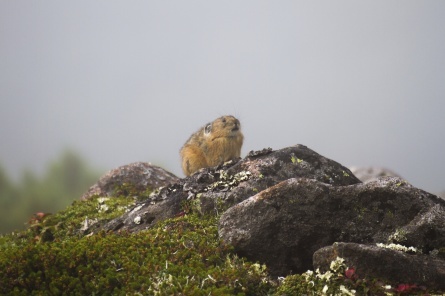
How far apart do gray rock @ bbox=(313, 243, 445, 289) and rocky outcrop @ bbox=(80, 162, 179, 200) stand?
347 inches

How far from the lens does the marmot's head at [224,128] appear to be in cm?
1588

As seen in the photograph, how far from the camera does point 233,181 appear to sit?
12062 millimetres

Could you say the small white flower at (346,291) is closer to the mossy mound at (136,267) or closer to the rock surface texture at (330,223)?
the rock surface texture at (330,223)

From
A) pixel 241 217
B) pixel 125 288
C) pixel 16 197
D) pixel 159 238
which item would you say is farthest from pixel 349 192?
pixel 16 197

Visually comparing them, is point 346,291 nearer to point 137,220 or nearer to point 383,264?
point 383,264

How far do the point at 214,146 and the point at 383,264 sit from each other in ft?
24.9

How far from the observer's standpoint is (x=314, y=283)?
8.73 m

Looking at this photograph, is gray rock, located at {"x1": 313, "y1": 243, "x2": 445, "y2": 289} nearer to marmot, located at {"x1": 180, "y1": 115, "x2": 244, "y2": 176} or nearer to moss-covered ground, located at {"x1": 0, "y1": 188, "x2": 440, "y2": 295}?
moss-covered ground, located at {"x1": 0, "y1": 188, "x2": 440, "y2": 295}

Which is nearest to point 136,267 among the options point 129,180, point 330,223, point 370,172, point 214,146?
point 330,223

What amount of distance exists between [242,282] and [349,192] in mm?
2727

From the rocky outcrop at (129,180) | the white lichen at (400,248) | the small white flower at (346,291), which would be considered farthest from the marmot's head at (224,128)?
the small white flower at (346,291)

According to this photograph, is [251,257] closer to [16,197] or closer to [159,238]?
[159,238]

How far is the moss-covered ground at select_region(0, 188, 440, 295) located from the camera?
855 cm

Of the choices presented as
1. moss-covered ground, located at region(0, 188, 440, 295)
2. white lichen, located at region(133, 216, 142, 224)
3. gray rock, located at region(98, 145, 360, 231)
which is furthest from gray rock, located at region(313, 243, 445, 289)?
white lichen, located at region(133, 216, 142, 224)
